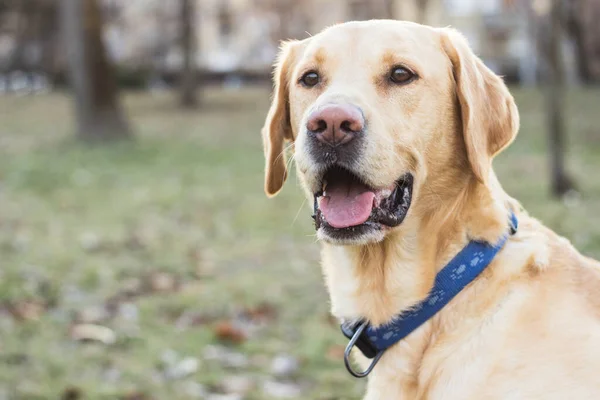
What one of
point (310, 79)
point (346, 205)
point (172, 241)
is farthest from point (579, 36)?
point (346, 205)

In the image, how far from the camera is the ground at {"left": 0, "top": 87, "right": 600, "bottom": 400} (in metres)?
4.39

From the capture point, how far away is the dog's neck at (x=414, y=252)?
2.67 m

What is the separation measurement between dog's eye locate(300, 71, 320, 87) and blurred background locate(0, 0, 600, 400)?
1796 millimetres

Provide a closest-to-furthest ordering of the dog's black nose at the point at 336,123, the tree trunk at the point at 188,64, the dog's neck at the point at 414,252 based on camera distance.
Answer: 1. the dog's black nose at the point at 336,123
2. the dog's neck at the point at 414,252
3. the tree trunk at the point at 188,64

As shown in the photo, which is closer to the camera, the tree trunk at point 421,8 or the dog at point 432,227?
the dog at point 432,227

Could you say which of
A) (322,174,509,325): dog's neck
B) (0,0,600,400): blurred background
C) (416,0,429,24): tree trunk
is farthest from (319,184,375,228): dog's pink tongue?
(416,0,429,24): tree trunk

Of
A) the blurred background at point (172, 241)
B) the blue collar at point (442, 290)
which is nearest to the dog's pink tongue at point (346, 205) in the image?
the blue collar at point (442, 290)

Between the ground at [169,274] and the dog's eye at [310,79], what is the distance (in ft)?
2.25

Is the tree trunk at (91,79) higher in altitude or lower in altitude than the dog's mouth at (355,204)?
lower

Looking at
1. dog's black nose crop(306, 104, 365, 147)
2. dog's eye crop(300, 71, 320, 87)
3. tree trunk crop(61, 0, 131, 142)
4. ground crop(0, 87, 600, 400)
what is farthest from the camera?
tree trunk crop(61, 0, 131, 142)

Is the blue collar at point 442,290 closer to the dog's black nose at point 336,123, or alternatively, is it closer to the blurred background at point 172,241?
the dog's black nose at point 336,123

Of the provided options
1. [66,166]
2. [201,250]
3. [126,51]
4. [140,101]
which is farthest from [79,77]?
[126,51]

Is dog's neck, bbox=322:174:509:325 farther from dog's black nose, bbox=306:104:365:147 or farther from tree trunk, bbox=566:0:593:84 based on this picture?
tree trunk, bbox=566:0:593:84

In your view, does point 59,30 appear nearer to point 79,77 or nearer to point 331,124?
point 79,77
